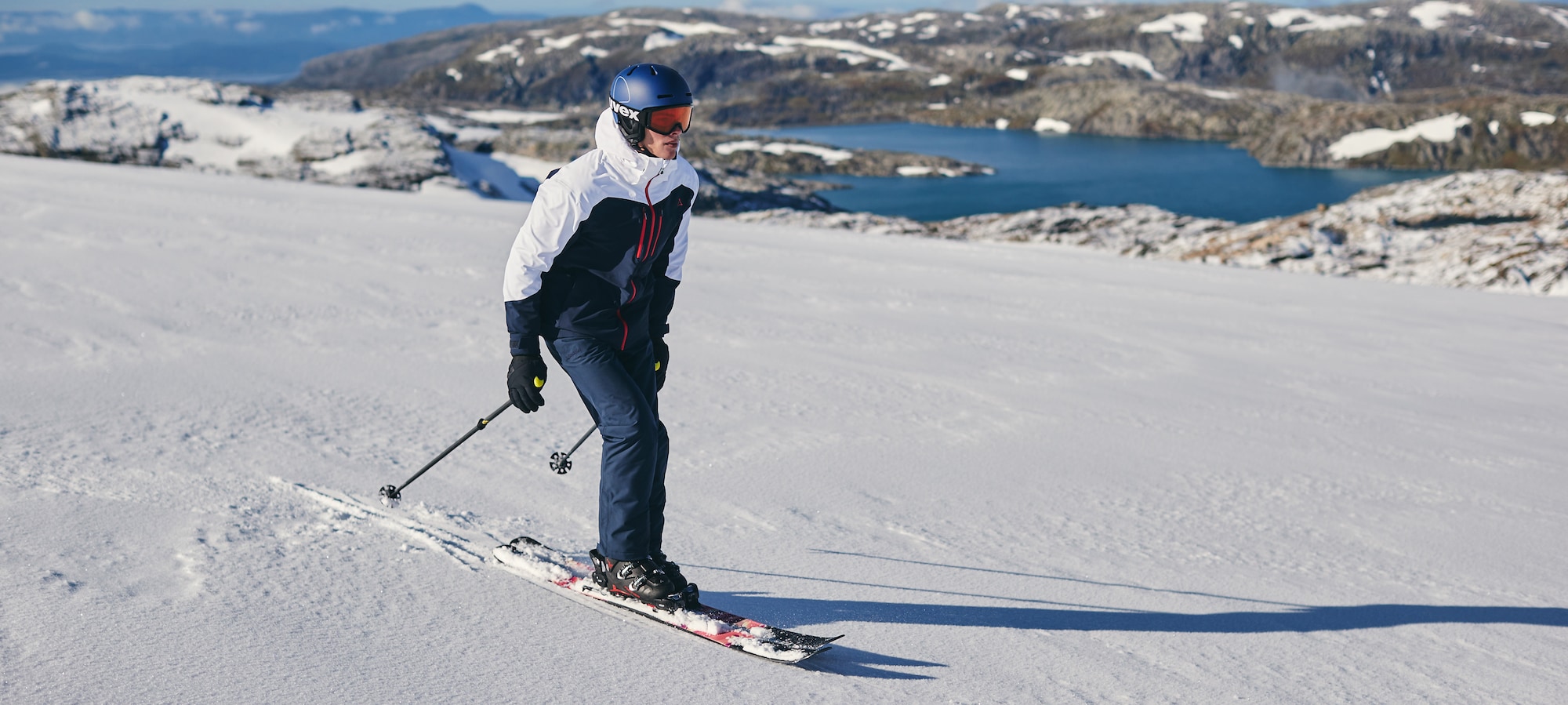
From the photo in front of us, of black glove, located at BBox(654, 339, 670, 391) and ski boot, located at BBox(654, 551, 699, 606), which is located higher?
black glove, located at BBox(654, 339, 670, 391)

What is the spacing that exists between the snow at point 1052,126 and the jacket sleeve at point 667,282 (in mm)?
140417

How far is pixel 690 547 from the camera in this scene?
171 inches

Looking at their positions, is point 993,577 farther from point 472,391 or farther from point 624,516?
point 472,391

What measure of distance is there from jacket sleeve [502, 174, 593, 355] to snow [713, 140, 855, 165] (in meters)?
85.2

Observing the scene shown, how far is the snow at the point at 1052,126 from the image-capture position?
139 meters

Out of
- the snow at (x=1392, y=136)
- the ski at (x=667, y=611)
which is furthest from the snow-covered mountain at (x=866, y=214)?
the snow at (x=1392, y=136)

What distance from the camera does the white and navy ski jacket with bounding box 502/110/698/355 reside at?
3.29m

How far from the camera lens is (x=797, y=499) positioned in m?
5.03

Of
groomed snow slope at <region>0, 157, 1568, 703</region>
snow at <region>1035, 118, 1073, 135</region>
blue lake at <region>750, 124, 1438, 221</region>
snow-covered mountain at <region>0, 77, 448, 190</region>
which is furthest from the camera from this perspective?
snow at <region>1035, 118, 1073, 135</region>

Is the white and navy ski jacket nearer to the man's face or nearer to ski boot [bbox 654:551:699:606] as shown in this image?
the man's face

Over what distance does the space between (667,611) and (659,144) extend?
1.65m

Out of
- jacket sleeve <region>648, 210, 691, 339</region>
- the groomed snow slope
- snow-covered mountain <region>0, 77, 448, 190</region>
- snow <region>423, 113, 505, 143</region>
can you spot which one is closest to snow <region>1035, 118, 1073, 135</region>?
snow <region>423, 113, 505, 143</region>

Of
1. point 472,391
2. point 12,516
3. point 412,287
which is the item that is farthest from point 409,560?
point 412,287

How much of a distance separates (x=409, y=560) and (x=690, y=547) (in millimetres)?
1169
